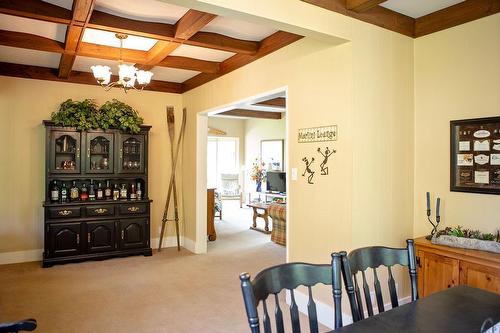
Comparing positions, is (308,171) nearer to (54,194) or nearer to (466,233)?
(466,233)

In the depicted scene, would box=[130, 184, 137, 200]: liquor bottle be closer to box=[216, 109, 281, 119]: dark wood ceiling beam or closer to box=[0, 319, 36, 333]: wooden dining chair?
box=[216, 109, 281, 119]: dark wood ceiling beam

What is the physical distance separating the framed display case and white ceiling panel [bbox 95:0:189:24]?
2.63 m

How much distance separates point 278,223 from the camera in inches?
245

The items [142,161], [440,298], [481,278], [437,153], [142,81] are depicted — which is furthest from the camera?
[142,161]

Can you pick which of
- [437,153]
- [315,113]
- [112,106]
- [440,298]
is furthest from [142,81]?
[440,298]

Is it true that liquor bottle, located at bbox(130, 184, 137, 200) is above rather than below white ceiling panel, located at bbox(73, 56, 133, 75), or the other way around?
below

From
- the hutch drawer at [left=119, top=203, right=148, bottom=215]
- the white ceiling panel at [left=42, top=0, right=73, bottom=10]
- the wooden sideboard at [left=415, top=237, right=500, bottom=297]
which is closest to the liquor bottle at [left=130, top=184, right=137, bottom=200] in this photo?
the hutch drawer at [left=119, top=203, right=148, bottom=215]

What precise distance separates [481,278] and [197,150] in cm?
408

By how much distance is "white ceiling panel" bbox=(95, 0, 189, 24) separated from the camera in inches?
120

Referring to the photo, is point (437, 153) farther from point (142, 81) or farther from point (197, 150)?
point (197, 150)

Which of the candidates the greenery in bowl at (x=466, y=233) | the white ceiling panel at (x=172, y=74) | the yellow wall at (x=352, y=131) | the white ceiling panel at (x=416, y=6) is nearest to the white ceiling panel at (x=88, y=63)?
the white ceiling panel at (x=172, y=74)

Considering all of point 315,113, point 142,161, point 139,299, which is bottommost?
point 139,299

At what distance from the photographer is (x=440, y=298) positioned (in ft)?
5.66

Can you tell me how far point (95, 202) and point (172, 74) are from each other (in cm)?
222
